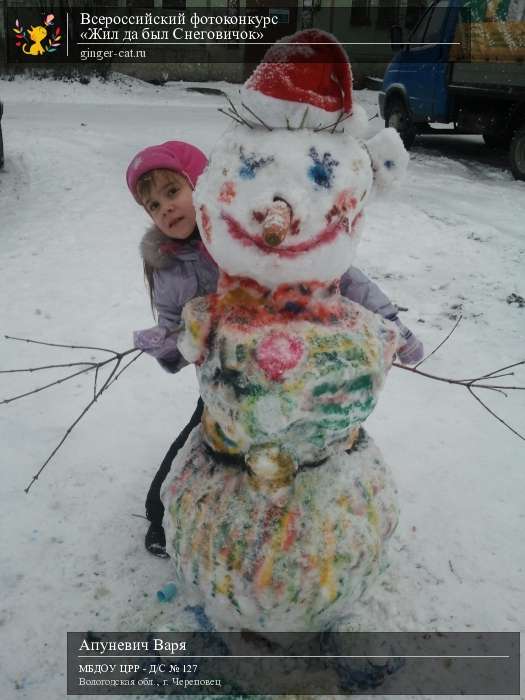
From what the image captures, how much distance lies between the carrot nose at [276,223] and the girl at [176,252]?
512 mm

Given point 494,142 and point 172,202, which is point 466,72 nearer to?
point 494,142

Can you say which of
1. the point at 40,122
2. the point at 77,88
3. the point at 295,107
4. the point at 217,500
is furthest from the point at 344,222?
the point at 77,88

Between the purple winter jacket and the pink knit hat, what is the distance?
182 mm

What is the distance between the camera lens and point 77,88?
45.6 feet

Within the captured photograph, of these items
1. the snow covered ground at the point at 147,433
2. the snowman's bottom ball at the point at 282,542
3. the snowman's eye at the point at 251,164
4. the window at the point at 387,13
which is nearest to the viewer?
the snowman's eye at the point at 251,164

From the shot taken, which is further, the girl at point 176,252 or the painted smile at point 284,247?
the girl at point 176,252

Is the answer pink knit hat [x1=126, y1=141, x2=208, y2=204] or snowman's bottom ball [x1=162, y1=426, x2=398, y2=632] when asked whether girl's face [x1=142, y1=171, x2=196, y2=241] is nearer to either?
pink knit hat [x1=126, y1=141, x2=208, y2=204]

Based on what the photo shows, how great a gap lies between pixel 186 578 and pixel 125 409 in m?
1.63

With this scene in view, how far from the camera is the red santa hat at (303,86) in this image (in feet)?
4.20

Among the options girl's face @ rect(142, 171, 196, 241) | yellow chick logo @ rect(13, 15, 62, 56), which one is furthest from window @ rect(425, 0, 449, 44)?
girl's face @ rect(142, 171, 196, 241)

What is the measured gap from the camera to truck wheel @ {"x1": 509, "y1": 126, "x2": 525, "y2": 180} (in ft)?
21.9
